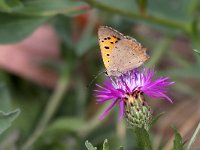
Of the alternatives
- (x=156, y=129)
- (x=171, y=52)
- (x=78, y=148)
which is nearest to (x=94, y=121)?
(x=78, y=148)

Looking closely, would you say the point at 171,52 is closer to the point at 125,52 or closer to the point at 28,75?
the point at 28,75

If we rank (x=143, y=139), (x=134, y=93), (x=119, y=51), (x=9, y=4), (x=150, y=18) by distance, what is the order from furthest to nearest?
(x=150, y=18), (x=9, y=4), (x=119, y=51), (x=134, y=93), (x=143, y=139)

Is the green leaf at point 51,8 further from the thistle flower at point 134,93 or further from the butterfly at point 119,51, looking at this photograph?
the thistle flower at point 134,93

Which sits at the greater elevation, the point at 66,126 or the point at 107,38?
the point at 107,38

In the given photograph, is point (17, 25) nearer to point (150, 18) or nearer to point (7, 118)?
point (150, 18)

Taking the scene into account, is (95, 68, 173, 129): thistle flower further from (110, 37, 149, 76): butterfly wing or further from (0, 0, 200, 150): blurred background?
(0, 0, 200, 150): blurred background

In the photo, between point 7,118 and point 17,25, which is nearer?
point 7,118

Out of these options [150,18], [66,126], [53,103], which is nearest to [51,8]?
[150,18]
